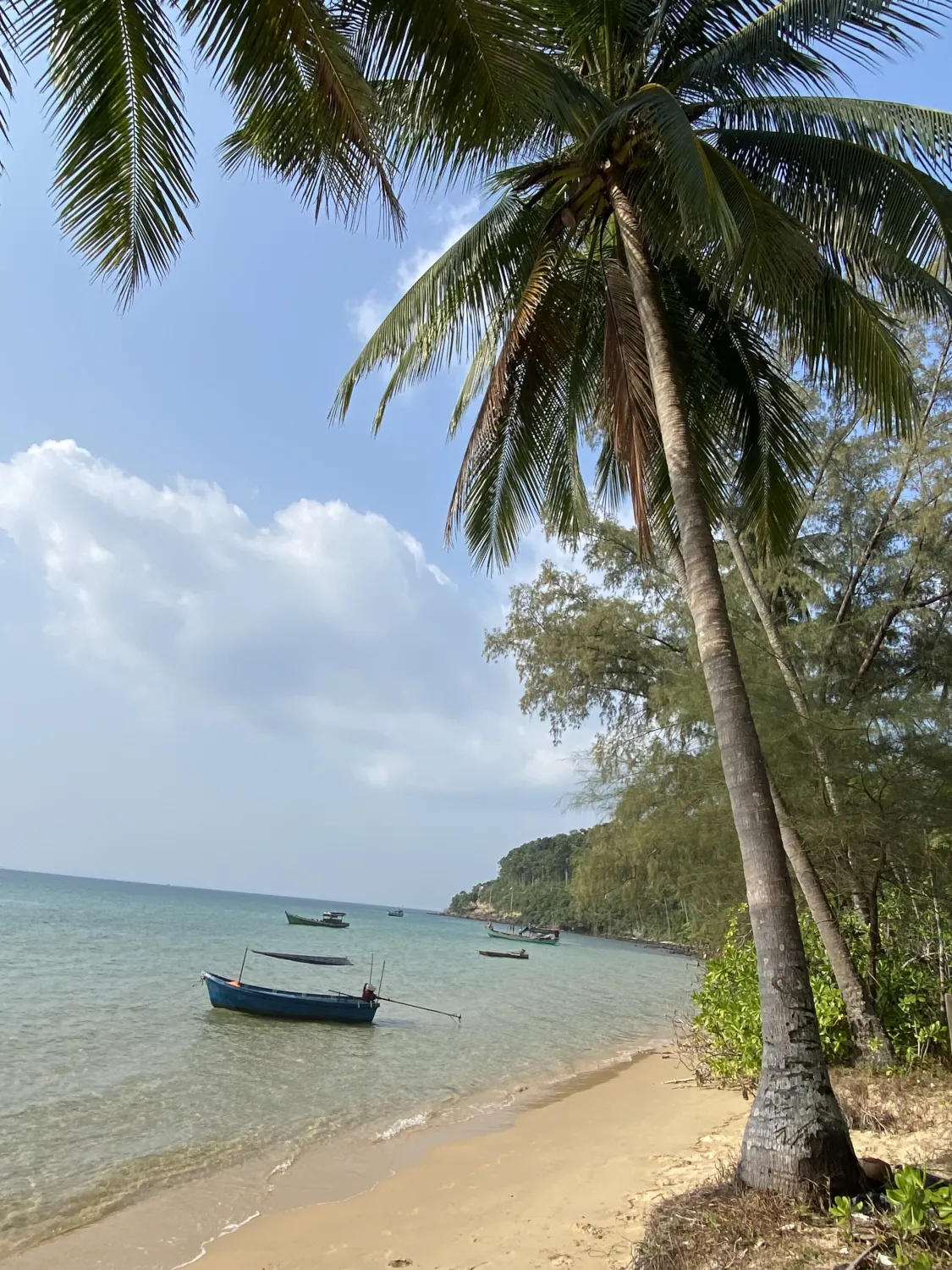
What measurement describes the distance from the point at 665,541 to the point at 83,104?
657 centimetres

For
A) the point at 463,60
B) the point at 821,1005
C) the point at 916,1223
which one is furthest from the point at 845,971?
the point at 463,60

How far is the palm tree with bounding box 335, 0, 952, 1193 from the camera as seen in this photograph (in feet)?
15.1

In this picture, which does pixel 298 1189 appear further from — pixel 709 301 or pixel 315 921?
pixel 315 921

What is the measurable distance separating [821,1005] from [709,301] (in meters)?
7.05

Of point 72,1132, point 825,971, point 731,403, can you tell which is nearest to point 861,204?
point 731,403

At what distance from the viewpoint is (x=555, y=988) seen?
90.5 feet

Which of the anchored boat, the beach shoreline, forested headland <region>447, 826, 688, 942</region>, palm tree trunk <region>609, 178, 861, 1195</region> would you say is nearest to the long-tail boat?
forested headland <region>447, 826, 688, 942</region>

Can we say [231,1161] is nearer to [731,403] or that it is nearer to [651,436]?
[651,436]

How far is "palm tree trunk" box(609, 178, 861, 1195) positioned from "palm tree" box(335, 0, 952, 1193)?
0.5 inches

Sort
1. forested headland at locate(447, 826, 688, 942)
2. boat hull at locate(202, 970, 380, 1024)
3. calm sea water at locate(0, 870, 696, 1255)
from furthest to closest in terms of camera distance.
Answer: boat hull at locate(202, 970, 380, 1024) < forested headland at locate(447, 826, 688, 942) < calm sea water at locate(0, 870, 696, 1255)

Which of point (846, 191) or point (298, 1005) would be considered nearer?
point (846, 191)

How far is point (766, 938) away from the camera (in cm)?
429

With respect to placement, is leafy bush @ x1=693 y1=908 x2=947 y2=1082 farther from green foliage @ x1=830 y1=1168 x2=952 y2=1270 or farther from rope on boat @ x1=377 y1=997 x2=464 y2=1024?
rope on boat @ x1=377 y1=997 x2=464 y2=1024

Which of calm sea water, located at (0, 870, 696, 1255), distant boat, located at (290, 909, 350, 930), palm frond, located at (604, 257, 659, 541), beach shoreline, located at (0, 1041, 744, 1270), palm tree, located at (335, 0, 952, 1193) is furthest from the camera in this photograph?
distant boat, located at (290, 909, 350, 930)
